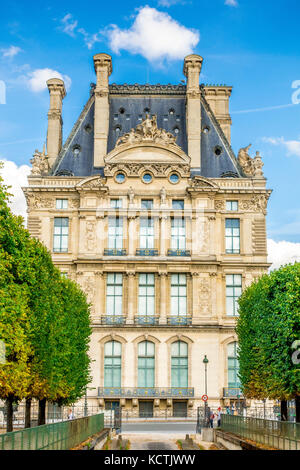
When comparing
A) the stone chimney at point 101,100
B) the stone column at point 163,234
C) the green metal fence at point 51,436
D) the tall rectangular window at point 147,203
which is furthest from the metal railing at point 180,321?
the green metal fence at point 51,436

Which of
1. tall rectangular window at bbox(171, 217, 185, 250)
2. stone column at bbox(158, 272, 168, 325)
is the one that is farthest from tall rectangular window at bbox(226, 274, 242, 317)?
stone column at bbox(158, 272, 168, 325)

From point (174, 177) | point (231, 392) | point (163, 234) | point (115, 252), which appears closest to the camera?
point (231, 392)

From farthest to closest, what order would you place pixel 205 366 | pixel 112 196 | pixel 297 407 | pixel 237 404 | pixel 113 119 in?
pixel 113 119
pixel 112 196
pixel 237 404
pixel 205 366
pixel 297 407

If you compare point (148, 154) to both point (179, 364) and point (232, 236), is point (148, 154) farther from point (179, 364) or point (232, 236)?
point (179, 364)

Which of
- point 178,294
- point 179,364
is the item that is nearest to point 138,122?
point 178,294

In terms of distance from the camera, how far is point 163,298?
4994cm

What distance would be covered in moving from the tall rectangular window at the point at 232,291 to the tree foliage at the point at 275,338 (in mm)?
11894

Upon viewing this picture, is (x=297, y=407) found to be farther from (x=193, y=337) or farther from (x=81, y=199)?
(x=81, y=199)

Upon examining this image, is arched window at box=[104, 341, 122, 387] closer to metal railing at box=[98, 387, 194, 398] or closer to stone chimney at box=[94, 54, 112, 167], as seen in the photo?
metal railing at box=[98, 387, 194, 398]

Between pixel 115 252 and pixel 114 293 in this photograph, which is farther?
pixel 115 252

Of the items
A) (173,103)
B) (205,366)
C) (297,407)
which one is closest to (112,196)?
(173,103)

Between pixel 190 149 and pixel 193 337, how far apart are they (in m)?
14.7

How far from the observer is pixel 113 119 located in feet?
186

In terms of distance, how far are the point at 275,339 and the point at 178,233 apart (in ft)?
69.5
